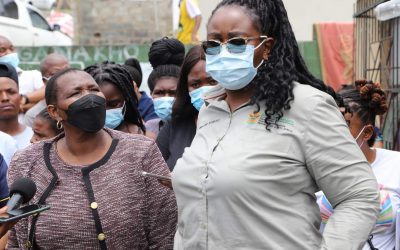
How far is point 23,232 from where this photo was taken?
12.7 feet

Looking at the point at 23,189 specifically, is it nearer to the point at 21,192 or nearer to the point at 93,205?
the point at 21,192

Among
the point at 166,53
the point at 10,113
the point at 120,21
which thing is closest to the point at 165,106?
the point at 166,53

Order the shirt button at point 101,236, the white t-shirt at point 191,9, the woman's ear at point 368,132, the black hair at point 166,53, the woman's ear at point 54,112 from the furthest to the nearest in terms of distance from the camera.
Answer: the white t-shirt at point 191,9 < the black hair at point 166,53 < the woman's ear at point 368,132 < the woman's ear at point 54,112 < the shirt button at point 101,236

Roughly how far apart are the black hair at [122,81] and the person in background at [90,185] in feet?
3.77

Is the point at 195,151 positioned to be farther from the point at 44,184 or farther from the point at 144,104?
the point at 144,104

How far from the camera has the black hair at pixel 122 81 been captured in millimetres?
5285

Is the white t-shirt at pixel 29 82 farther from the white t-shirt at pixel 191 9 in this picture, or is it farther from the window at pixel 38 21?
the window at pixel 38 21

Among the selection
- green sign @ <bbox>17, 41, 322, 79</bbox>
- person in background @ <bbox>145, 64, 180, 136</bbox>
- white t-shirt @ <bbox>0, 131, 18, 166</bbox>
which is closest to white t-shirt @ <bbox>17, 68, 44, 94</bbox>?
person in background @ <bbox>145, 64, 180, 136</bbox>

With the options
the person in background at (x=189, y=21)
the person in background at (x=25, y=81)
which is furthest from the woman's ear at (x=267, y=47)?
the person in background at (x=189, y=21)

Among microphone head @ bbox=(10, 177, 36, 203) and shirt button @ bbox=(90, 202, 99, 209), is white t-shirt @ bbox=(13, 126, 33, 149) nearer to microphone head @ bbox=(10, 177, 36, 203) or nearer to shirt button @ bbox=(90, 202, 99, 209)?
shirt button @ bbox=(90, 202, 99, 209)

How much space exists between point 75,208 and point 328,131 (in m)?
1.58

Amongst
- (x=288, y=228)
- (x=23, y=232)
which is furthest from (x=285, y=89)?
(x=23, y=232)

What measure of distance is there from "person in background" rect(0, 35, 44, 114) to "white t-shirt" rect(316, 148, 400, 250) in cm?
465

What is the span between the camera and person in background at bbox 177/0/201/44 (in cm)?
1341
